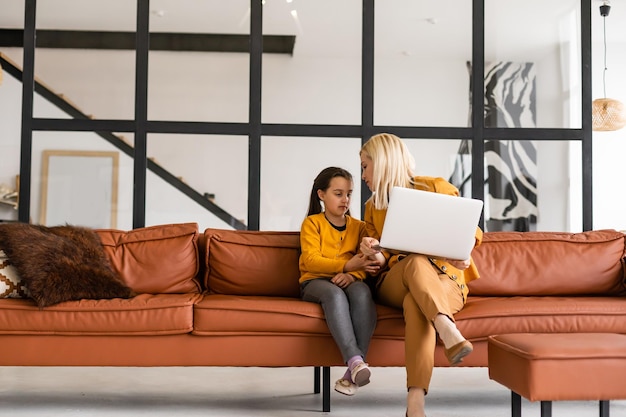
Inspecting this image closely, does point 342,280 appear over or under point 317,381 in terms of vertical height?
over

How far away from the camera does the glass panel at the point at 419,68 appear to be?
4445mm

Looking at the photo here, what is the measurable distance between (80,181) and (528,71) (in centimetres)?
266

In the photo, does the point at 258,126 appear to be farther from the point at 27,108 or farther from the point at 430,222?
the point at 430,222

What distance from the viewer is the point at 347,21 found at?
4.46m

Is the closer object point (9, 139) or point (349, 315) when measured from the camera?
point (349, 315)

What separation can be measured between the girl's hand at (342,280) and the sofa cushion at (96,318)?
0.62 meters

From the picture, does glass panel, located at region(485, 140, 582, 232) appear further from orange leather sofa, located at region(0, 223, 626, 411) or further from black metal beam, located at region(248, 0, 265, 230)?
black metal beam, located at region(248, 0, 265, 230)

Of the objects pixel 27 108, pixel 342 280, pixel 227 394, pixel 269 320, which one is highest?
pixel 27 108

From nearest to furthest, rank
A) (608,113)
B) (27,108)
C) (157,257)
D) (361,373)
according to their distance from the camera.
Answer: (361,373) < (157,257) < (27,108) < (608,113)

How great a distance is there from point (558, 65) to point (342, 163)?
1397mm

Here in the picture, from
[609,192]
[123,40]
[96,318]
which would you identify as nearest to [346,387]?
[96,318]

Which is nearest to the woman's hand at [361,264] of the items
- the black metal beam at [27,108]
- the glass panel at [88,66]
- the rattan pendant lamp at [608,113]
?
the glass panel at [88,66]

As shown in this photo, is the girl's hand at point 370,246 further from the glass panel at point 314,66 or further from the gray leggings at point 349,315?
the glass panel at point 314,66

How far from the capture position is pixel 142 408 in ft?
10.5
